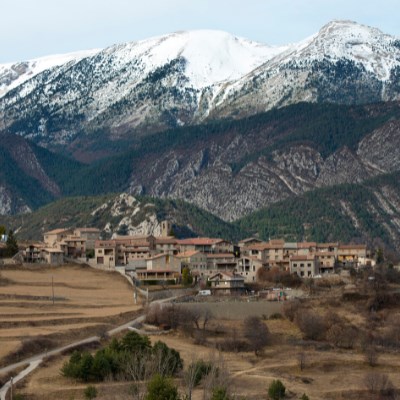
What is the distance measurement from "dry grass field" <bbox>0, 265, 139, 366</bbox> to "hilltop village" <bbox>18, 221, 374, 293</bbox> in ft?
13.8

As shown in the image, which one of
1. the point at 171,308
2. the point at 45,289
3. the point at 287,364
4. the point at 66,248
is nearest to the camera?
the point at 287,364

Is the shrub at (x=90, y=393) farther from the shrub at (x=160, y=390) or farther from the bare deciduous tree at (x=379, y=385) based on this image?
the bare deciduous tree at (x=379, y=385)

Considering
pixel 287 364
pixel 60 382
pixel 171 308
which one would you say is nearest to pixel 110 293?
pixel 171 308

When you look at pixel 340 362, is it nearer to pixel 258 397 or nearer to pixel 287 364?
pixel 287 364

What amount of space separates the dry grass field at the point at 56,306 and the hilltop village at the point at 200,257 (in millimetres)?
4221

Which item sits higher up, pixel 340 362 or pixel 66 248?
pixel 66 248

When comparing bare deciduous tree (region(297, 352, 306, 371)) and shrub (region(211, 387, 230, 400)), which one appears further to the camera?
bare deciduous tree (region(297, 352, 306, 371))

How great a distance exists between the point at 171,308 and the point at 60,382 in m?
34.8

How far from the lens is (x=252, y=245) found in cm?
19162

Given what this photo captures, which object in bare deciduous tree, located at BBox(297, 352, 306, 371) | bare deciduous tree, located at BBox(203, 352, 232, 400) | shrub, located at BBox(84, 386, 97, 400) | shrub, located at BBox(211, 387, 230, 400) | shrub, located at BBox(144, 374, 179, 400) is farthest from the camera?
bare deciduous tree, located at BBox(297, 352, 306, 371)

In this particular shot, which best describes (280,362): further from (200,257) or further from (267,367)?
(200,257)

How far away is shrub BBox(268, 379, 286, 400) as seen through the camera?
10394 centimetres

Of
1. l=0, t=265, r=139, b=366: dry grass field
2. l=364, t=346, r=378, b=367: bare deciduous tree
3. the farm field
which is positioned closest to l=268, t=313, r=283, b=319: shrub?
the farm field

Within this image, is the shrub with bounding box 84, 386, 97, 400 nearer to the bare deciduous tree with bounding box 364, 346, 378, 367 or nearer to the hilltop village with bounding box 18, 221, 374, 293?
the bare deciduous tree with bounding box 364, 346, 378, 367
